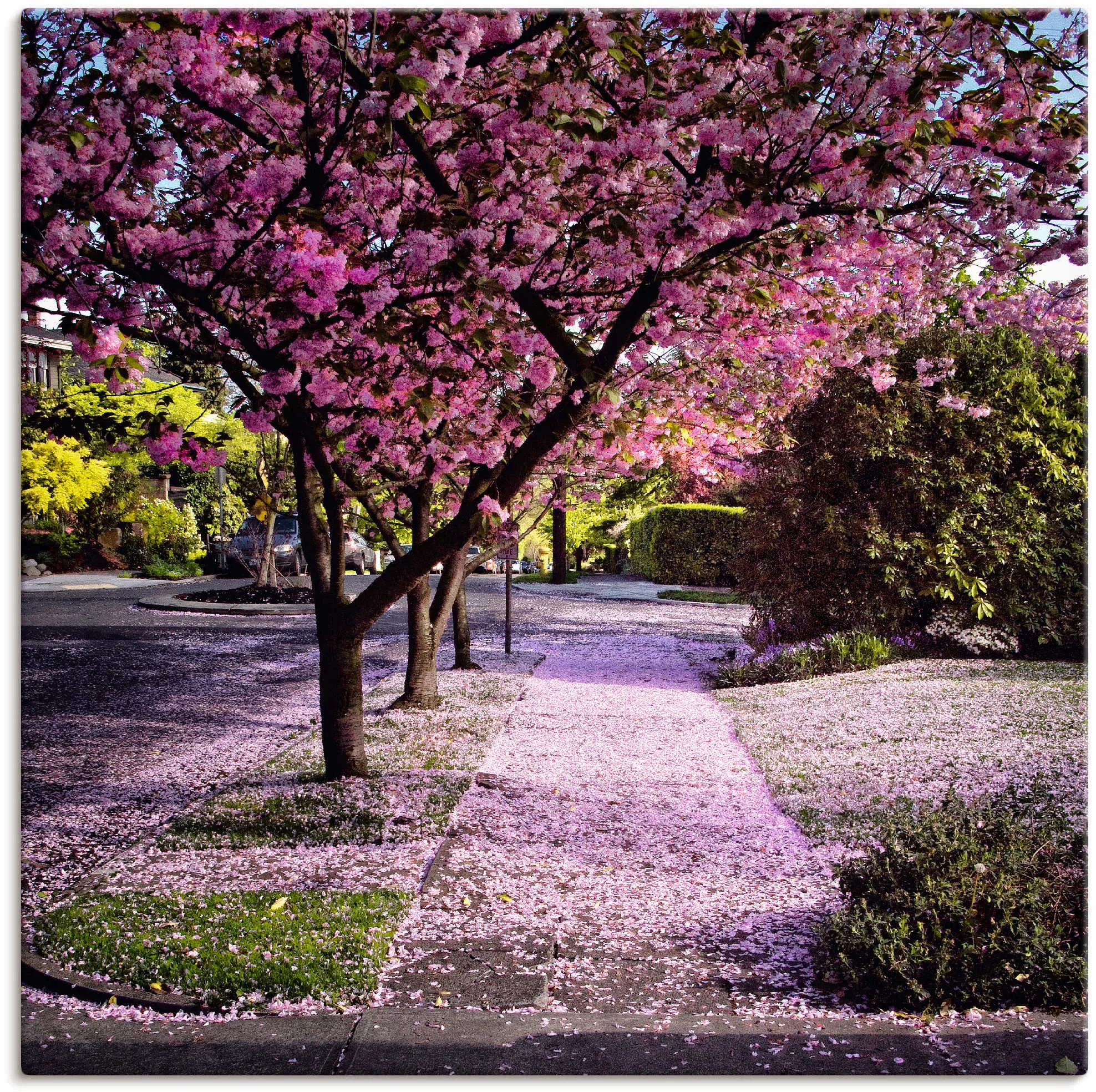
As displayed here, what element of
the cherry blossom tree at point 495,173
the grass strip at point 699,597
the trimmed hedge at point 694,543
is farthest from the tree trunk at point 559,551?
the cherry blossom tree at point 495,173

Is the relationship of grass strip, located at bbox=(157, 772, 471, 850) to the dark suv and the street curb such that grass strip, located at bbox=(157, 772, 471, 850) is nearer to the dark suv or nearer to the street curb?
the street curb

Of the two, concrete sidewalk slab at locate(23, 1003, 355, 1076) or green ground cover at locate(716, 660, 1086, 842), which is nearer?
concrete sidewalk slab at locate(23, 1003, 355, 1076)

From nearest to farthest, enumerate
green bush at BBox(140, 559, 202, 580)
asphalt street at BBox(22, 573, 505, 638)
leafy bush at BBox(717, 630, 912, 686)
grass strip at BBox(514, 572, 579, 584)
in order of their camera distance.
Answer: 1. leafy bush at BBox(717, 630, 912, 686)
2. asphalt street at BBox(22, 573, 505, 638)
3. green bush at BBox(140, 559, 202, 580)
4. grass strip at BBox(514, 572, 579, 584)

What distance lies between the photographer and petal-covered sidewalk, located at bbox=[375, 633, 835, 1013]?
3699 mm

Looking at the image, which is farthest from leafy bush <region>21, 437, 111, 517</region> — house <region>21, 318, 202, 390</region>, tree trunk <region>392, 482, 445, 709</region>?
tree trunk <region>392, 482, 445, 709</region>

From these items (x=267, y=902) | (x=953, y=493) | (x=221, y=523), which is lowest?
(x=267, y=902)

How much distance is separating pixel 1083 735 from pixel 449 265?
6067 mm

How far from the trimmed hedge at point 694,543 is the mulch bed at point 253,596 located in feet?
37.0

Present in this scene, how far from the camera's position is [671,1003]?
3.59 m

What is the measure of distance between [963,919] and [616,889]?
5.58ft

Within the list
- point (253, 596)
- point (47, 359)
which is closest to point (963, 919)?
point (253, 596)

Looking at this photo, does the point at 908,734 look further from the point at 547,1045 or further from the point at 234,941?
the point at 234,941

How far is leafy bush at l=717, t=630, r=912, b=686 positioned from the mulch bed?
9957mm

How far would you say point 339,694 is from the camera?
240 inches
